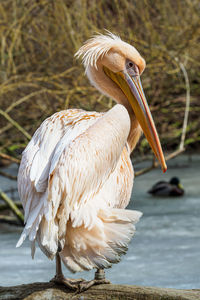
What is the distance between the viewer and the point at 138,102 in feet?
8.88

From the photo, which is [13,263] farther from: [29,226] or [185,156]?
[185,156]

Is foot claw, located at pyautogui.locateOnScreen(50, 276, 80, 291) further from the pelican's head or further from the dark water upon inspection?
the dark water

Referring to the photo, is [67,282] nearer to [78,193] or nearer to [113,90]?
[78,193]

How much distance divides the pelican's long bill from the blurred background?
5.05ft

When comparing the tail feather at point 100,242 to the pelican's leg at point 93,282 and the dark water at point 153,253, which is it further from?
the dark water at point 153,253

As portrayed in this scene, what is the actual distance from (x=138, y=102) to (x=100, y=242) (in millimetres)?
864

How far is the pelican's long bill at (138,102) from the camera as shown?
266 centimetres

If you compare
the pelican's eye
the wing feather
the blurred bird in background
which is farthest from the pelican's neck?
the blurred bird in background

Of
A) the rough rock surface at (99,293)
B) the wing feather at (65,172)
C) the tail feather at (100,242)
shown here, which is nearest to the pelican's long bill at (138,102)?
the wing feather at (65,172)

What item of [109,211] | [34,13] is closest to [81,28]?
[34,13]

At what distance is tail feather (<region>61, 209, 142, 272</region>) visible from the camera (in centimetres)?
213

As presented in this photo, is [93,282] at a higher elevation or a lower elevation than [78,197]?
lower

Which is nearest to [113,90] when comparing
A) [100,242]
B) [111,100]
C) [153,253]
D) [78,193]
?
[78,193]

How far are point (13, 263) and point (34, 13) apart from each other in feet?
9.98
